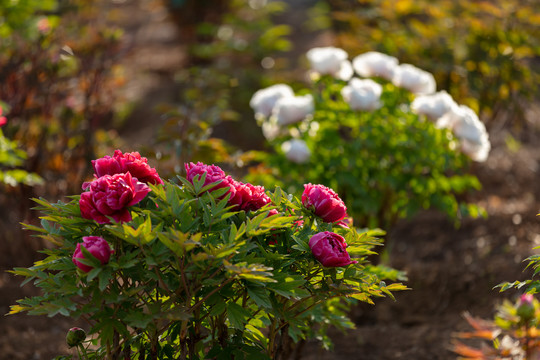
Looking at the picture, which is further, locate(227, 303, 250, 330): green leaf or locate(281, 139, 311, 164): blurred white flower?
locate(281, 139, 311, 164): blurred white flower

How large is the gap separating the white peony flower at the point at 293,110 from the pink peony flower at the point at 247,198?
153 centimetres

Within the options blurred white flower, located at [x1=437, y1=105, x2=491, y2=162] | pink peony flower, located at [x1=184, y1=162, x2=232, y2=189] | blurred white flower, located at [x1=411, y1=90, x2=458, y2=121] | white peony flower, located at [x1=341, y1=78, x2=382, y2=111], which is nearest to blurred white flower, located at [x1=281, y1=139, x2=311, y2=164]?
white peony flower, located at [x1=341, y1=78, x2=382, y2=111]

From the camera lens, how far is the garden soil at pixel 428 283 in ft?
10.4

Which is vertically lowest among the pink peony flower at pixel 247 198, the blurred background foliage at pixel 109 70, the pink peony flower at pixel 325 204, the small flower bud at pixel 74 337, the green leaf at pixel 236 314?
the blurred background foliage at pixel 109 70

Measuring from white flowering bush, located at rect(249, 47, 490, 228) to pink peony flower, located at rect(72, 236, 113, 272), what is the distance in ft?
5.50

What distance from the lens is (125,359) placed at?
68.2 inches

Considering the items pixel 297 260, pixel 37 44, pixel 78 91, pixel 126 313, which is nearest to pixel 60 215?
pixel 126 313

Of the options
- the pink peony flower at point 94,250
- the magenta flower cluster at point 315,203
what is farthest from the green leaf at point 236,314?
the pink peony flower at point 94,250

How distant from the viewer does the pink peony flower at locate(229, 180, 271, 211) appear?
66.2 inches

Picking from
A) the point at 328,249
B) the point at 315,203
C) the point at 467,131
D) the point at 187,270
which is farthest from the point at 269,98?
the point at 187,270

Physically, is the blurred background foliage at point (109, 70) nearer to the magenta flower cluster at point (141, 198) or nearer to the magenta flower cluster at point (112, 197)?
the magenta flower cluster at point (141, 198)

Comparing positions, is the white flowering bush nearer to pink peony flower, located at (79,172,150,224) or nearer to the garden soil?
the garden soil

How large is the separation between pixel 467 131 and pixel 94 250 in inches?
90.4

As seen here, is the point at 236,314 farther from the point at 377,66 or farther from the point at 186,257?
the point at 377,66
